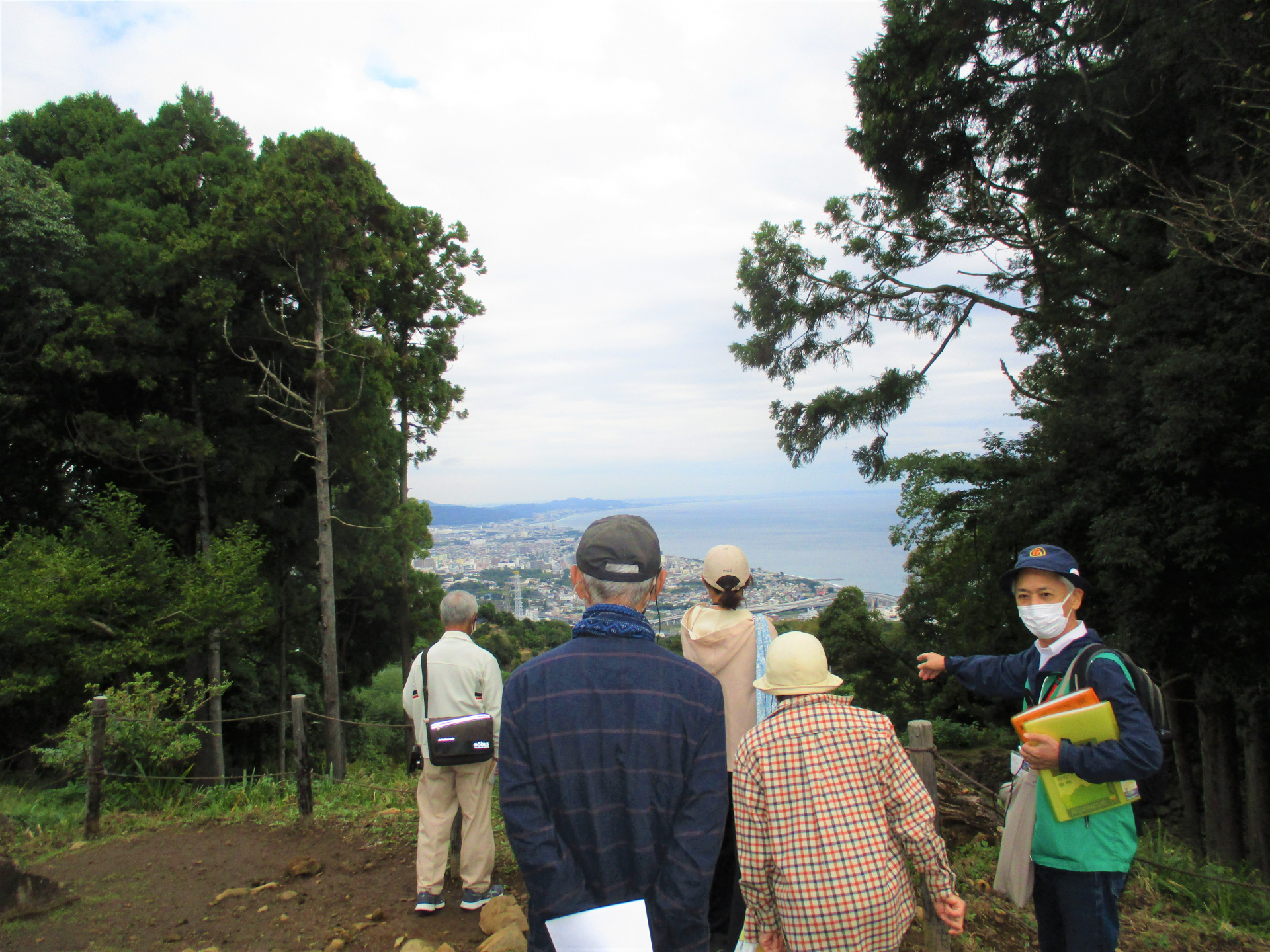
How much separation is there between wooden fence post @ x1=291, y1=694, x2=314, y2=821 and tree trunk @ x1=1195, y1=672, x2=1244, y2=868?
987 cm

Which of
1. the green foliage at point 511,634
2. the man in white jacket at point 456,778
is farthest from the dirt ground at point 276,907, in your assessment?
the green foliage at point 511,634

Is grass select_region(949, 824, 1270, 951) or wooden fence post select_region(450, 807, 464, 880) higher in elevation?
wooden fence post select_region(450, 807, 464, 880)

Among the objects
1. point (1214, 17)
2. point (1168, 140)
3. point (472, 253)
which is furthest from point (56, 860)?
point (472, 253)

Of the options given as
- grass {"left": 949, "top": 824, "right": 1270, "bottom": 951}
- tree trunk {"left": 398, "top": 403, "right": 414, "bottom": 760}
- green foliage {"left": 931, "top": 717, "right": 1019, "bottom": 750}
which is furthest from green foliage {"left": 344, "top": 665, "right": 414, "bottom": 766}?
grass {"left": 949, "top": 824, "right": 1270, "bottom": 951}

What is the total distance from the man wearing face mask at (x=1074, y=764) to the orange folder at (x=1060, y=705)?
0.05 meters

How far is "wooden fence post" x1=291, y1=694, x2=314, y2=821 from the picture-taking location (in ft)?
17.1

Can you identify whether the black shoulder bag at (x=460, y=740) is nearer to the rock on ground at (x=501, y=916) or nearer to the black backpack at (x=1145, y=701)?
the rock on ground at (x=501, y=916)

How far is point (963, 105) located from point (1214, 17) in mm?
3356

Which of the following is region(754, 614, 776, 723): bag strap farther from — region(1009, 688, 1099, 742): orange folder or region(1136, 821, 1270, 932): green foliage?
region(1136, 821, 1270, 932): green foliage

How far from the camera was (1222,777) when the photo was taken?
9188mm

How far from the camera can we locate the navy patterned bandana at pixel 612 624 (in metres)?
1.67

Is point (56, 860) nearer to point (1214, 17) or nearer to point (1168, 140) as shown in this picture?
point (1214, 17)

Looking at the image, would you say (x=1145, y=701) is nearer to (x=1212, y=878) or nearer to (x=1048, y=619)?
(x=1048, y=619)

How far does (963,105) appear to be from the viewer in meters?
9.30
